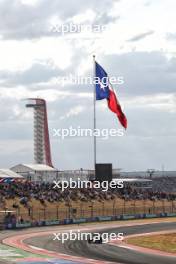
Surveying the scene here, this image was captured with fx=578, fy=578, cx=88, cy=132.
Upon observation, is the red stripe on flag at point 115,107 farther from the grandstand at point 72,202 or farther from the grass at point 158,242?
the grandstand at point 72,202

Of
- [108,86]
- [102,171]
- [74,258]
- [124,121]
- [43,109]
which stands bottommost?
[74,258]

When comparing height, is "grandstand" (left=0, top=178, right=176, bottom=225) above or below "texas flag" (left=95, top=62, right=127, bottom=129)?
below

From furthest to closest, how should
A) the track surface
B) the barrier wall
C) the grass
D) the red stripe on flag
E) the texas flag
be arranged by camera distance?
1. the barrier wall
2. the grass
3. the track surface
4. the red stripe on flag
5. the texas flag

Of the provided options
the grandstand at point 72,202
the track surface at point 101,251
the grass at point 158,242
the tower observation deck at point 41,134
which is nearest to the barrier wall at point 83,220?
the grandstand at point 72,202

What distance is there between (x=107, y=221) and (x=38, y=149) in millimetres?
62473

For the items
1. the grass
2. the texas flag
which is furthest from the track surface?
the texas flag

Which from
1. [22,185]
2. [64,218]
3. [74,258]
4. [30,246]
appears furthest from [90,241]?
[22,185]

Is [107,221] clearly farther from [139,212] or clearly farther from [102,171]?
[102,171]

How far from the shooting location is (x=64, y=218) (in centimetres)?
6019

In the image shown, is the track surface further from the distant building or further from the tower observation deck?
the tower observation deck

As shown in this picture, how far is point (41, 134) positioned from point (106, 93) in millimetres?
96201

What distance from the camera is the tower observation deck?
124188 millimetres

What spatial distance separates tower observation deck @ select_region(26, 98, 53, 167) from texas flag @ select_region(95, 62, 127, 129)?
93.9 meters

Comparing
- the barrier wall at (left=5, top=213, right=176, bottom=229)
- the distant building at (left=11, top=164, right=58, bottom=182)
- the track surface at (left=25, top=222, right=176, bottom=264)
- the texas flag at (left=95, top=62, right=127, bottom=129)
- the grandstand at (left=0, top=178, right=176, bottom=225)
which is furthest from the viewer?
the distant building at (left=11, top=164, right=58, bottom=182)
